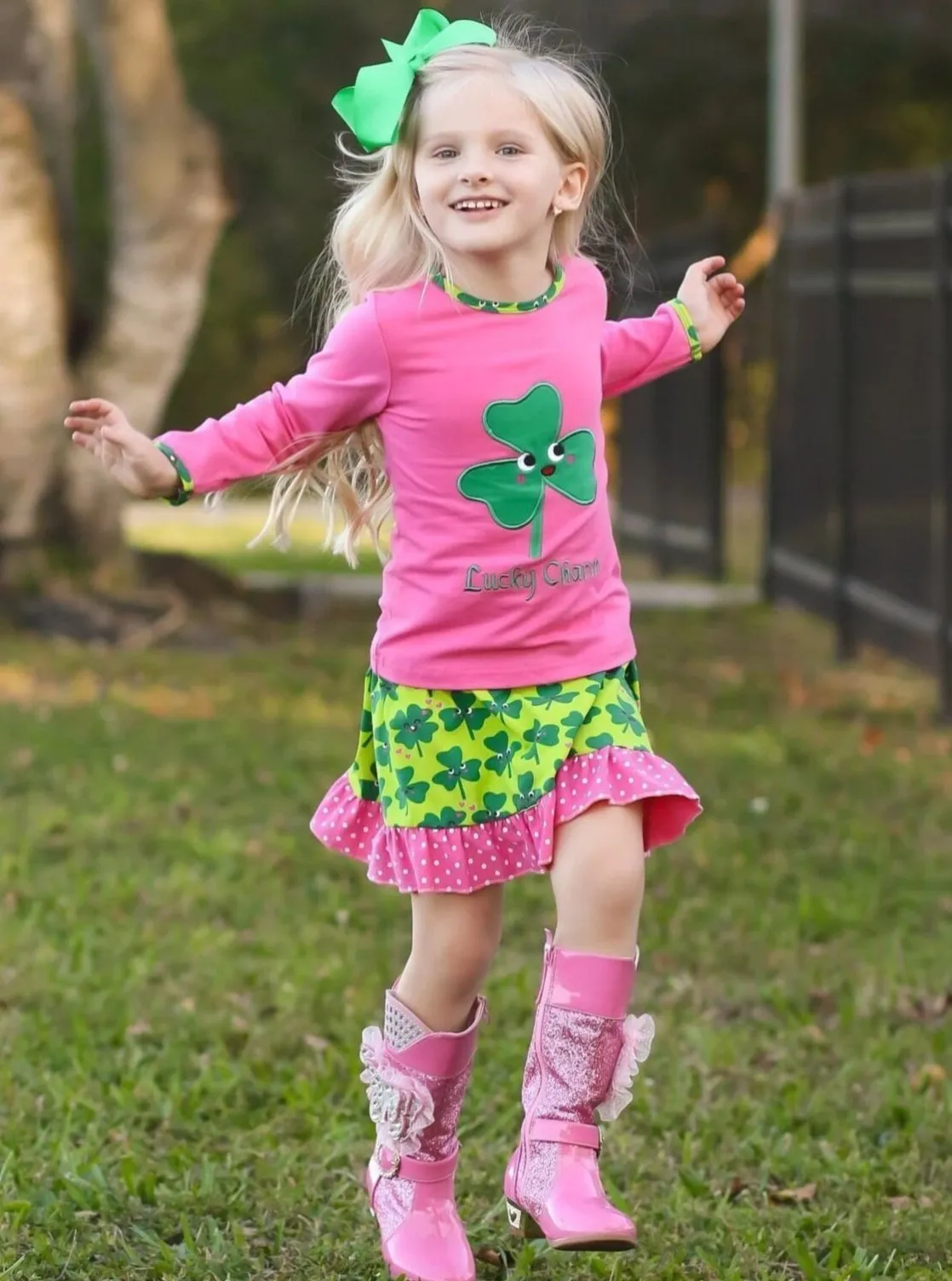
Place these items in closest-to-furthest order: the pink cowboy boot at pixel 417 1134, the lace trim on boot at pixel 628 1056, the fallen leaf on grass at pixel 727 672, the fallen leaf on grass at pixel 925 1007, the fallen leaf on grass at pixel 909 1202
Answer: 1. the lace trim on boot at pixel 628 1056
2. the pink cowboy boot at pixel 417 1134
3. the fallen leaf on grass at pixel 909 1202
4. the fallen leaf on grass at pixel 925 1007
5. the fallen leaf on grass at pixel 727 672

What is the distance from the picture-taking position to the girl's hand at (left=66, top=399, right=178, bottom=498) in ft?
10.6

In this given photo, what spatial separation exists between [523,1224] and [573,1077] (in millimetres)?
364

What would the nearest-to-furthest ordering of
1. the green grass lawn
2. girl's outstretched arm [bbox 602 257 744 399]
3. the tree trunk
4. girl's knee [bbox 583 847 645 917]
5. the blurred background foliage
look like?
girl's knee [bbox 583 847 645 917] → girl's outstretched arm [bbox 602 257 744 399] → the green grass lawn → the tree trunk → the blurred background foliage

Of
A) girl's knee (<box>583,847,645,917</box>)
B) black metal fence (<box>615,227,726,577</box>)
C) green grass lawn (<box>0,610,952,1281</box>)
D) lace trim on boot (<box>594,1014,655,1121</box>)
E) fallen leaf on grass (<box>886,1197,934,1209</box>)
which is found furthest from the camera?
black metal fence (<box>615,227,726,577</box>)

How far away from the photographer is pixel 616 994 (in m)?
3.40

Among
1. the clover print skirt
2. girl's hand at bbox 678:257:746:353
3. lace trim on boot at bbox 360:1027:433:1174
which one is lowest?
lace trim on boot at bbox 360:1027:433:1174

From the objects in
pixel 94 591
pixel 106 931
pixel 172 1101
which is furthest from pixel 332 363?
pixel 94 591

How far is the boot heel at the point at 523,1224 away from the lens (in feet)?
11.6

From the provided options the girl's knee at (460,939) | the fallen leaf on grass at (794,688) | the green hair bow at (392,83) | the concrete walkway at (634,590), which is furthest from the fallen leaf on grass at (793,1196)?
the concrete walkway at (634,590)

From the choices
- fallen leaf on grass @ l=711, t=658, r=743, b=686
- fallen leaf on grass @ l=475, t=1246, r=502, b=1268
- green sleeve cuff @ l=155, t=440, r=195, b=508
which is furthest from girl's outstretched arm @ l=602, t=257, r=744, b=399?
fallen leaf on grass @ l=711, t=658, r=743, b=686

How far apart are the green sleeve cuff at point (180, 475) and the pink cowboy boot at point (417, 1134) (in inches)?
34.2

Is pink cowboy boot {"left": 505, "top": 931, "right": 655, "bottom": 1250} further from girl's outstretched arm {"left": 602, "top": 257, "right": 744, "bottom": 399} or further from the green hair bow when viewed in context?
the green hair bow

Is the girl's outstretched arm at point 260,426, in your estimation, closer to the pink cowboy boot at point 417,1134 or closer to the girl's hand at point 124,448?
the girl's hand at point 124,448

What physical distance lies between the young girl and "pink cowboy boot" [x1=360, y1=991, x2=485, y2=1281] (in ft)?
0.07
